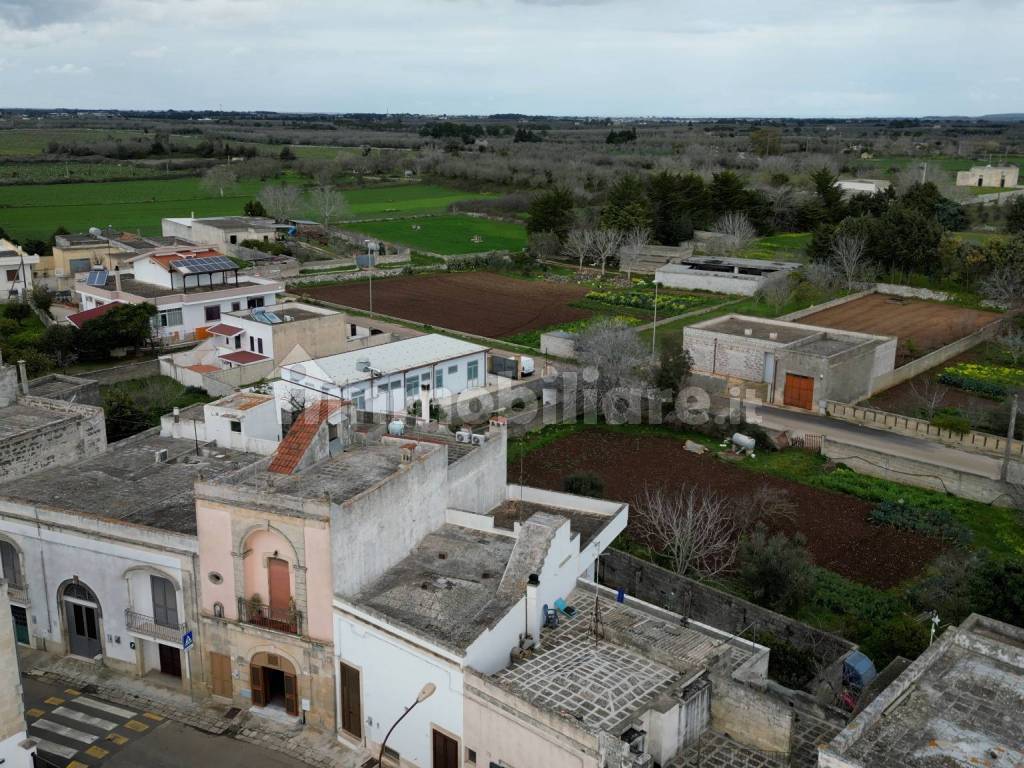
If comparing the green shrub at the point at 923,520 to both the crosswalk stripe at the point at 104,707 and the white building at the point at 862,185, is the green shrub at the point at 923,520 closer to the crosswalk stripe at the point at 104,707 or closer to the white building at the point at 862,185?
the crosswalk stripe at the point at 104,707

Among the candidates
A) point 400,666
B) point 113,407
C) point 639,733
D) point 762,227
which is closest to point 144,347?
point 113,407

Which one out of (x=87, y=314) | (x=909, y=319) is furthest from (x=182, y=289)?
(x=909, y=319)

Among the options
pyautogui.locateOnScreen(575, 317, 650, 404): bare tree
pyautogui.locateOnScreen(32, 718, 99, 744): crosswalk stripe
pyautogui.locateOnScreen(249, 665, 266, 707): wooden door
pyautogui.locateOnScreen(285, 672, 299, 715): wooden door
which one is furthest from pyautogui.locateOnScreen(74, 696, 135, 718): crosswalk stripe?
pyautogui.locateOnScreen(575, 317, 650, 404): bare tree

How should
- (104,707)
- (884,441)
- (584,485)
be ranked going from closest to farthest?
(104,707) → (584,485) → (884,441)

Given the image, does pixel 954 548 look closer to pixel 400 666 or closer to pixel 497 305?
pixel 400 666

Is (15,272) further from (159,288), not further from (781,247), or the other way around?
(781,247)
